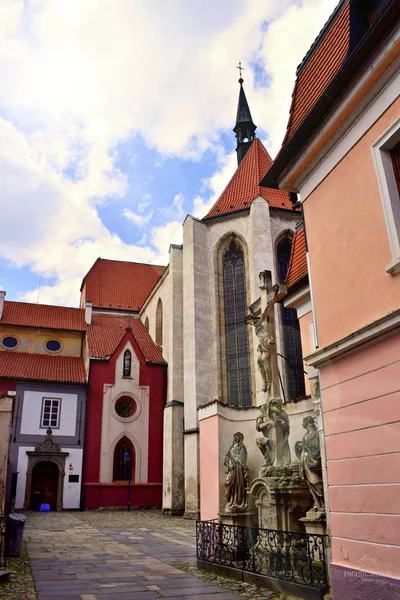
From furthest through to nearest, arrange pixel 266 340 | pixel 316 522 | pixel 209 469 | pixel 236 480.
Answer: pixel 209 469
pixel 236 480
pixel 266 340
pixel 316 522

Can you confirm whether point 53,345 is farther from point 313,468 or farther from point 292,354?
point 313,468

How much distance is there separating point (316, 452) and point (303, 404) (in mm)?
4202

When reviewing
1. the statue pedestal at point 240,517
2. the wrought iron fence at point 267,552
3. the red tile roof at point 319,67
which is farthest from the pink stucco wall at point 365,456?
the statue pedestal at point 240,517

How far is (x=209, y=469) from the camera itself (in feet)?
57.5

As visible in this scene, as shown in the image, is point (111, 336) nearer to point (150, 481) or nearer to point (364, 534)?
point (150, 481)

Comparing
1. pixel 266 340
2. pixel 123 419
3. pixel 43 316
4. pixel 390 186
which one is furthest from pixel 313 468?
pixel 43 316

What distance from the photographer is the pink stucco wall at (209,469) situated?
1677cm

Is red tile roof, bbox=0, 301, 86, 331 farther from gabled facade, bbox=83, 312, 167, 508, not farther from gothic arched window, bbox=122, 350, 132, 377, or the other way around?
gothic arched window, bbox=122, 350, 132, 377

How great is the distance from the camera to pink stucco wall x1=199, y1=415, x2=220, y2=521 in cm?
1677

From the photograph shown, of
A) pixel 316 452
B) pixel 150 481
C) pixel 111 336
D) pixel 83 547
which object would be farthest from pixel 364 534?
pixel 111 336

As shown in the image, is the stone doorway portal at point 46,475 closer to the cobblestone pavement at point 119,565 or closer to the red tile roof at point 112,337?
the red tile roof at point 112,337

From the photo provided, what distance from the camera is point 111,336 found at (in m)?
30.9

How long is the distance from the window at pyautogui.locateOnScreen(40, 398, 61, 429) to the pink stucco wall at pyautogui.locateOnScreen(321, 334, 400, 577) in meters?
22.4

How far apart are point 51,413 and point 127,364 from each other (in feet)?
15.2
